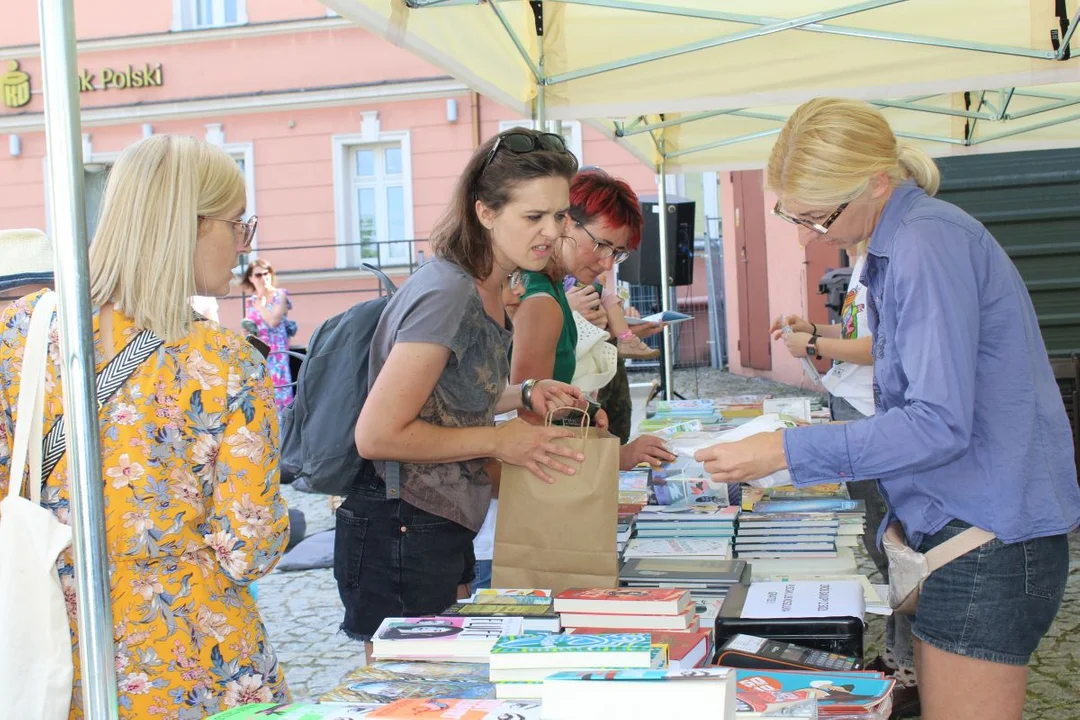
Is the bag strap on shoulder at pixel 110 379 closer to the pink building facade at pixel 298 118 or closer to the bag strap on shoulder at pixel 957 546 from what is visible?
the bag strap on shoulder at pixel 957 546

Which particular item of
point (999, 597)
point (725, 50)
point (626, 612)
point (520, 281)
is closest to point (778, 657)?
point (626, 612)

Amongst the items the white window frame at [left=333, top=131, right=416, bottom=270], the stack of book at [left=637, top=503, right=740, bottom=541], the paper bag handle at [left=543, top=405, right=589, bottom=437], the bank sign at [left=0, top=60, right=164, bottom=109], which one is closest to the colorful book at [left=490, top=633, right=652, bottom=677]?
the paper bag handle at [left=543, top=405, right=589, bottom=437]

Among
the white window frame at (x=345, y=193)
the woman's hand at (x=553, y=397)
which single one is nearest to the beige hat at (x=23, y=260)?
the woman's hand at (x=553, y=397)

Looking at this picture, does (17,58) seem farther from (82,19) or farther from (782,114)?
(782,114)

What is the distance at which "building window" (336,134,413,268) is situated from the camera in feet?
49.4

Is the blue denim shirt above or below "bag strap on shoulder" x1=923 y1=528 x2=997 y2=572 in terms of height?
above

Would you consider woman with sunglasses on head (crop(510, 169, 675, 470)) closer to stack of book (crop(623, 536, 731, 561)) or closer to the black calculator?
stack of book (crop(623, 536, 731, 561))

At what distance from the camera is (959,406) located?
1521 mm

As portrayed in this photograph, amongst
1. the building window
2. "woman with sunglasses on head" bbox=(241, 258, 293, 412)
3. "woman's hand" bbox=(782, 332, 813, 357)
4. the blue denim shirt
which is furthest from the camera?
the building window

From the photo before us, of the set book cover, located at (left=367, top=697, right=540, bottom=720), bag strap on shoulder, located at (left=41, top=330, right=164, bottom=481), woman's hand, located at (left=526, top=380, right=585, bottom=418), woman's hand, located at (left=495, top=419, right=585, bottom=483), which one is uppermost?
bag strap on shoulder, located at (left=41, top=330, right=164, bottom=481)

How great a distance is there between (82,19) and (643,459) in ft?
51.0

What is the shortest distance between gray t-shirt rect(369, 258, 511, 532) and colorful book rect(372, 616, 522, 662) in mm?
446

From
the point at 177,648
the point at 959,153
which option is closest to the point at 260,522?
the point at 177,648

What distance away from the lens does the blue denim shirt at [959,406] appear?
1.53 m
